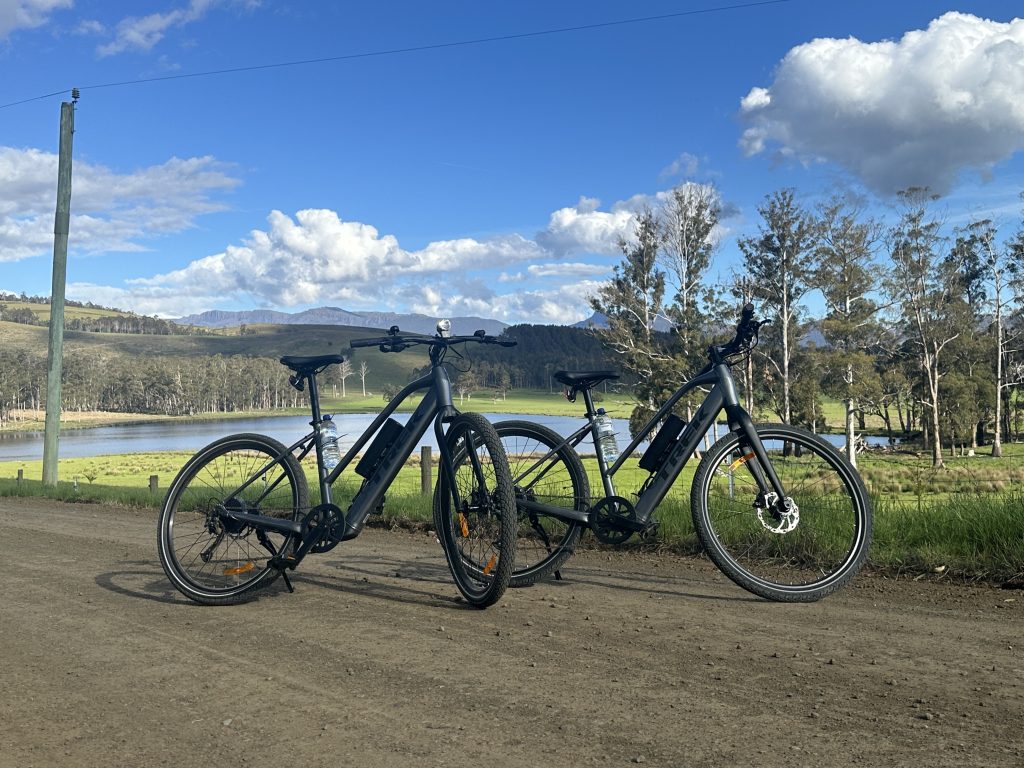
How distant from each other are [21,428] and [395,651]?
146270mm

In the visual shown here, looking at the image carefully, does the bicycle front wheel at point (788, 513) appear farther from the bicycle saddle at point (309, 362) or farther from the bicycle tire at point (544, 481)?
the bicycle saddle at point (309, 362)

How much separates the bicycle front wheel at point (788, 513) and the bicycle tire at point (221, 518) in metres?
2.50

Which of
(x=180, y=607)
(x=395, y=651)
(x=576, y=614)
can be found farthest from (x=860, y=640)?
(x=180, y=607)

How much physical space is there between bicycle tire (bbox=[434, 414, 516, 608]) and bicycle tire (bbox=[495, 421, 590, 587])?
1.41ft

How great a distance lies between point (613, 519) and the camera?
4957 millimetres

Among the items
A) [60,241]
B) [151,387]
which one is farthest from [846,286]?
[151,387]

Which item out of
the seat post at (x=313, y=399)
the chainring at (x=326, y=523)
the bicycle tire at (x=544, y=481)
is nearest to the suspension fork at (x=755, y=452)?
the bicycle tire at (x=544, y=481)

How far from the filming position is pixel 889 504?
22.2ft

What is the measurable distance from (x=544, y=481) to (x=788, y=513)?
149cm

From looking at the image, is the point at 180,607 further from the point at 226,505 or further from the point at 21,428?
the point at 21,428

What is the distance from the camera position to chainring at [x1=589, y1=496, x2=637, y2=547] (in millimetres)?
4930

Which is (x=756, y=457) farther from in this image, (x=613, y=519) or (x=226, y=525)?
(x=226, y=525)

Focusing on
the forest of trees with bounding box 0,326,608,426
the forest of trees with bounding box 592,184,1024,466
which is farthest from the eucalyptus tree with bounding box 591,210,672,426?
the forest of trees with bounding box 0,326,608,426

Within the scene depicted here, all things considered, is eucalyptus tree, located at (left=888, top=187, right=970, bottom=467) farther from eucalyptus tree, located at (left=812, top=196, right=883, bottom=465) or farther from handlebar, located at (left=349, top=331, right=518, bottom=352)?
handlebar, located at (left=349, top=331, right=518, bottom=352)
